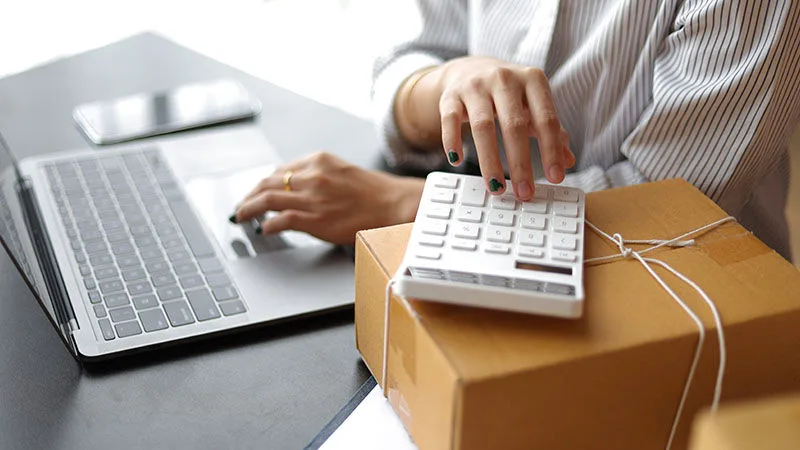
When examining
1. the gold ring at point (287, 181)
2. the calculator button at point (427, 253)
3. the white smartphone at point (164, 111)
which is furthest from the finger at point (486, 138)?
the white smartphone at point (164, 111)

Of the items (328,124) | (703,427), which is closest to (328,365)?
(703,427)

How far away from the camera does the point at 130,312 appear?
777mm

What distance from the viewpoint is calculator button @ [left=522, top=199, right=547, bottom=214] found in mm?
689

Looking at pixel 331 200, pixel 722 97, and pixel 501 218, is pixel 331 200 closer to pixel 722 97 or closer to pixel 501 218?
Answer: pixel 501 218

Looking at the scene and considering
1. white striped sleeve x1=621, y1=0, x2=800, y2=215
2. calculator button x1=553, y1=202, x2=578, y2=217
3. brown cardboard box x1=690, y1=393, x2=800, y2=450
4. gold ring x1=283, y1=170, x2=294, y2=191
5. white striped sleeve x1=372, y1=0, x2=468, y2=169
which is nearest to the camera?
brown cardboard box x1=690, y1=393, x2=800, y2=450

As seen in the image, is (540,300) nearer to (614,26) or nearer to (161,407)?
(161,407)

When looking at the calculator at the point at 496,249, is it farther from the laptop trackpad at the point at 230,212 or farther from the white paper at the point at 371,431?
the laptop trackpad at the point at 230,212

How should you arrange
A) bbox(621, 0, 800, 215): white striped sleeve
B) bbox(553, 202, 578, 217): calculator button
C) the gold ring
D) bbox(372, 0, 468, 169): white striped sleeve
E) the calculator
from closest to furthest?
1. the calculator
2. bbox(553, 202, 578, 217): calculator button
3. bbox(621, 0, 800, 215): white striped sleeve
4. the gold ring
5. bbox(372, 0, 468, 169): white striped sleeve

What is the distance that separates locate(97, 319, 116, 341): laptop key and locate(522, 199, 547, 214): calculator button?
35 cm

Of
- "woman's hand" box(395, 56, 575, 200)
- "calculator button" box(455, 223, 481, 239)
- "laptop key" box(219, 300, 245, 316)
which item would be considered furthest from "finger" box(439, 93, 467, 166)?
"laptop key" box(219, 300, 245, 316)

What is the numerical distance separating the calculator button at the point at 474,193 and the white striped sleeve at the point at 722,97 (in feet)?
A: 0.79

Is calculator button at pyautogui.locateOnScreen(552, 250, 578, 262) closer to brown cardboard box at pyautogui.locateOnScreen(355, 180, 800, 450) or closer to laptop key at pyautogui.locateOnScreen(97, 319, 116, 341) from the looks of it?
brown cardboard box at pyautogui.locateOnScreen(355, 180, 800, 450)

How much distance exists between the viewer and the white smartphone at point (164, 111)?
1.12 meters

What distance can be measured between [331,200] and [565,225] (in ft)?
0.97
